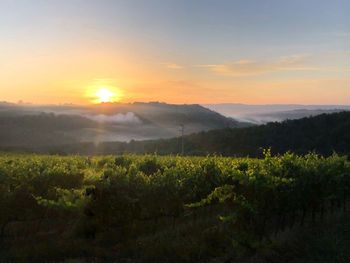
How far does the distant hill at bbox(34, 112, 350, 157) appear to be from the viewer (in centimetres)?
9269

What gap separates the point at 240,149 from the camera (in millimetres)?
103000

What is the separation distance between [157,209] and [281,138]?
8543cm

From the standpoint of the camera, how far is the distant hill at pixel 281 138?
9269 cm

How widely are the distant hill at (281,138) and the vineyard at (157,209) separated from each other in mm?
69683

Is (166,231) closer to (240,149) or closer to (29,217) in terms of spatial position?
(29,217)

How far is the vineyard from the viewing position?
16062 mm

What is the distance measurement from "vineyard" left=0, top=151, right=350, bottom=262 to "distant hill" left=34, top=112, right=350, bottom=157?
69.7 meters

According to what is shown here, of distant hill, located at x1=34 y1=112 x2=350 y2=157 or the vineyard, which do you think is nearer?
the vineyard

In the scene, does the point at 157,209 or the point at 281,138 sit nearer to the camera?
the point at 157,209

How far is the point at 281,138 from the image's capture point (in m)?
101

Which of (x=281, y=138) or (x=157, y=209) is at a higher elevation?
(x=157, y=209)

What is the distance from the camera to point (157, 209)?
1902 cm

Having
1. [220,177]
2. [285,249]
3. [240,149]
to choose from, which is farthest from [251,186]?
[240,149]

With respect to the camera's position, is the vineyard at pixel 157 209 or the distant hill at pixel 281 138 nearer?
the vineyard at pixel 157 209
